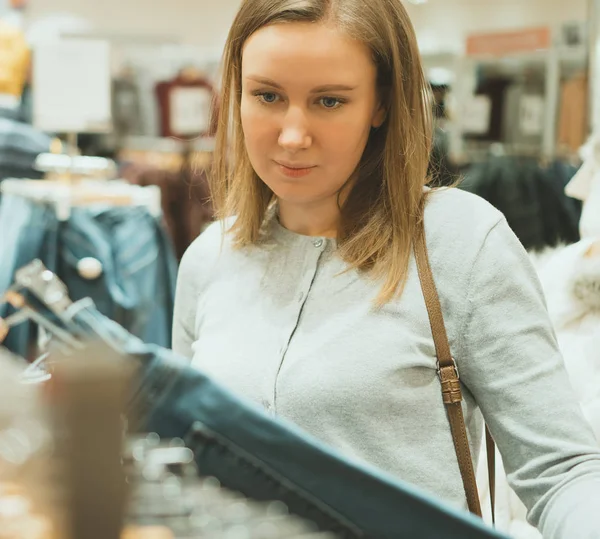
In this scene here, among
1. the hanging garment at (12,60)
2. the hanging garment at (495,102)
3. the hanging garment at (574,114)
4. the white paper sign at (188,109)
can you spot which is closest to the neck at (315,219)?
the hanging garment at (12,60)

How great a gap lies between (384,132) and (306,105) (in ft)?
0.55

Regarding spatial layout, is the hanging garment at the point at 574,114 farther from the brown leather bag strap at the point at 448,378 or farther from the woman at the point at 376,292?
the brown leather bag strap at the point at 448,378

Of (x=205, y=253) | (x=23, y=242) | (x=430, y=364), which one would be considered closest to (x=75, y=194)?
(x=23, y=242)

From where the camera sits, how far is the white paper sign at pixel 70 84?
2.42 metres

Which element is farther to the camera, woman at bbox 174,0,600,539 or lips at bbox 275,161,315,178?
lips at bbox 275,161,315,178

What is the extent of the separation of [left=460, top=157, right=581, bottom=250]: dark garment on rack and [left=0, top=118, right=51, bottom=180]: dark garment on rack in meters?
1.72

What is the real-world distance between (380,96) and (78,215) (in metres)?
1.52

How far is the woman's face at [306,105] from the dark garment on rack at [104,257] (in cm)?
139

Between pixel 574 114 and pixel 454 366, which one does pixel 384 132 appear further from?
pixel 574 114

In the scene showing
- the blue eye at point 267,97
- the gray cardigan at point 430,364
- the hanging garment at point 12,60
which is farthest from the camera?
the hanging garment at point 12,60

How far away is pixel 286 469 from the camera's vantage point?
524mm

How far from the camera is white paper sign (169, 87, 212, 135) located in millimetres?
4125

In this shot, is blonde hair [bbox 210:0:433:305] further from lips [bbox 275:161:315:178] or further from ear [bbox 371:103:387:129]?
lips [bbox 275:161:315:178]

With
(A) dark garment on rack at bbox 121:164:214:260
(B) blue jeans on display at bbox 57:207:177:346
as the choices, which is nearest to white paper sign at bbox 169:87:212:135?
(A) dark garment on rack at bbox 121:164:214:260
